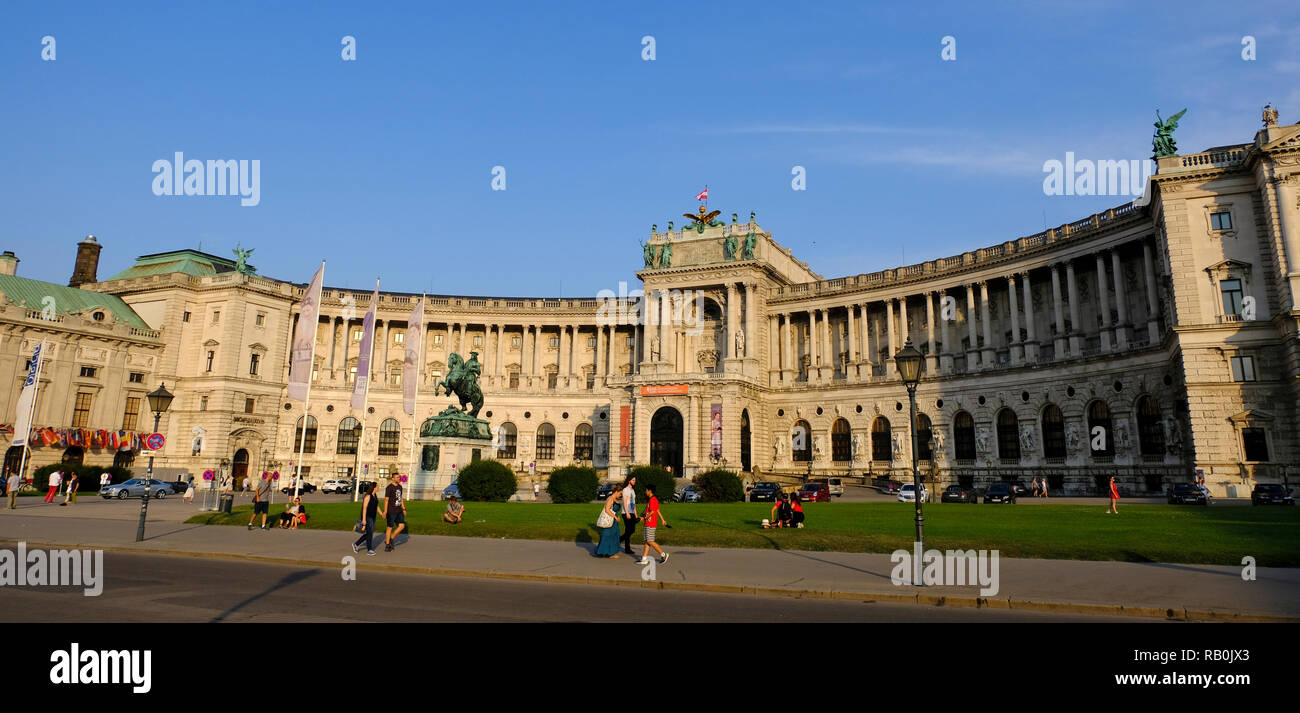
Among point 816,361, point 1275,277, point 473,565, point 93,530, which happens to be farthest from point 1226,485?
point 93,530

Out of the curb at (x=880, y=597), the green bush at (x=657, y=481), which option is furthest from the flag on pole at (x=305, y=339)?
the curb at (x=880, y=597)

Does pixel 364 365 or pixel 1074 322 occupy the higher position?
pixel 1074 322

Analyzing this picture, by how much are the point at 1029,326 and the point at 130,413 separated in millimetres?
83743

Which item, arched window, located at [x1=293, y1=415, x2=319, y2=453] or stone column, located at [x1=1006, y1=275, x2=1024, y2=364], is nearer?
stone column, located at [x1=1006, y1=275, x2=1024, y2=364]

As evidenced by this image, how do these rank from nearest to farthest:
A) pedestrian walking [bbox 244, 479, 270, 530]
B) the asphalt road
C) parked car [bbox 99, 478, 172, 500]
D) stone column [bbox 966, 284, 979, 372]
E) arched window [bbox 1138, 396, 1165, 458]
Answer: the asphalt road
pedestrian walking [bbox 244, 479, 270, 530]
parked car [bbox 99, 478, 172, 500]
arched window [bbox 1138, 396, 1165, 458]
stone column [bbox 966, 284, 979, 372]

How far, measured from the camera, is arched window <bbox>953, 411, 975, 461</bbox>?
63438mm

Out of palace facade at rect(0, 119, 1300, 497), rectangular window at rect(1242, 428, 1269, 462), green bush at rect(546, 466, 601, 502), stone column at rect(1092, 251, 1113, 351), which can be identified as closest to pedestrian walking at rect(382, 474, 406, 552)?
green bush at rect(546, 466, 601, 502)

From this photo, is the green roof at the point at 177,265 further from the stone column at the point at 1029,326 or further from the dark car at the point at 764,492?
the stone column at the point at 1029,326

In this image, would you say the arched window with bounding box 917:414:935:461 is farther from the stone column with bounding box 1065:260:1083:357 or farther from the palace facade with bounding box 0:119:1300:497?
the stone column with bounding box 1065:260:1083:357

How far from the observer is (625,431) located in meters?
71.8

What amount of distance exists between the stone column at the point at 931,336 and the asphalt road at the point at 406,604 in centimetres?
5851

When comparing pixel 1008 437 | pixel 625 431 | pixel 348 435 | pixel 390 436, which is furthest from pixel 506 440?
pixel 1008 437

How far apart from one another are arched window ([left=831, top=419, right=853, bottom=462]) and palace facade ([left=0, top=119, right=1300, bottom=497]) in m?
0.20

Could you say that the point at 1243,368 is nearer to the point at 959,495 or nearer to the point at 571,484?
the point at 959,495
